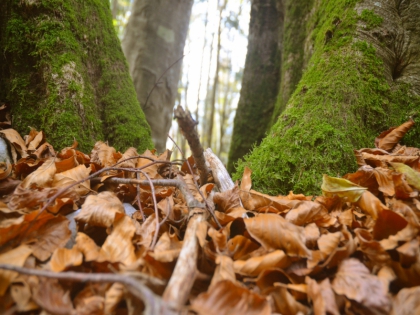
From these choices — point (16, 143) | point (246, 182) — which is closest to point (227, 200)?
point (246, 182)

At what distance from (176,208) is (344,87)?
5.01ft

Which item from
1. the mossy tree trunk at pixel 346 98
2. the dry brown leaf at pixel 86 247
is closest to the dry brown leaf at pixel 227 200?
the mossy tree trunk at pixel 346 98

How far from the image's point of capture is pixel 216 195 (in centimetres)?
140

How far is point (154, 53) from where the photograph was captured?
16.0 ft

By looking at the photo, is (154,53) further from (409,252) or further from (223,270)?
(409,252)

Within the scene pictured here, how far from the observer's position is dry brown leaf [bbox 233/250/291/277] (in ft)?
3.09

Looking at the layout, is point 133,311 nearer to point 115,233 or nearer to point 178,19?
point 115,233

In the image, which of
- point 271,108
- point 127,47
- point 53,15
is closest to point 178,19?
point 127,47

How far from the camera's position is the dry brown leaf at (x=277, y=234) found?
0.98 m

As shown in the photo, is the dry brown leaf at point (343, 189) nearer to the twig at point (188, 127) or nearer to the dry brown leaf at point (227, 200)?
the dry brown leaf at point (227, 200)

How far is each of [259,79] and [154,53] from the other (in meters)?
2.00

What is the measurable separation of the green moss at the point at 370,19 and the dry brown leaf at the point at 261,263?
2.10m

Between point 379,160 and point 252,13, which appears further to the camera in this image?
point 252,13

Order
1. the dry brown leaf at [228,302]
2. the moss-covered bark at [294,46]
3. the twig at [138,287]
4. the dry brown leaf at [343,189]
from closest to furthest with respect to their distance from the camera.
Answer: the twig at [138,287]
the dry brown leaf at [228,302]
the dry brown leaf at [343,189]
the moss-covered bark at [294,46]
